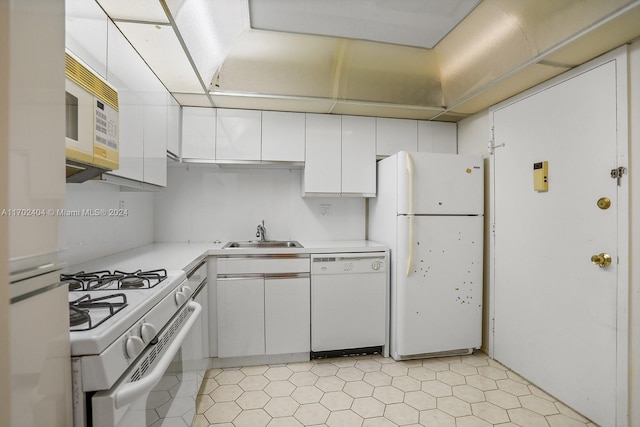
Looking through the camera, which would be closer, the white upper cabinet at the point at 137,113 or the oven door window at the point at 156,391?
the oven door window at the point at 156,391

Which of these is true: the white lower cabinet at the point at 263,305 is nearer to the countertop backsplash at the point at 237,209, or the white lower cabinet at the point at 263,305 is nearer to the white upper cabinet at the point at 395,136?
the countertop backsplash at the point at 237,209

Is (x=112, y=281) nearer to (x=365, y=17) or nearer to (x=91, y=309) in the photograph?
(x=91, y=309)

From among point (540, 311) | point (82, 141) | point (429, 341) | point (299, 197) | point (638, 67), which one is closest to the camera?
point (82, 141)

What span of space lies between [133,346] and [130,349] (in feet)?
0.04

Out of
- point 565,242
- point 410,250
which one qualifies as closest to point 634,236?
point 565,242

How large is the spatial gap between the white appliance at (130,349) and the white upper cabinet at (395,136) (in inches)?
81.2

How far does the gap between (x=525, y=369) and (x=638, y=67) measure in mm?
1990

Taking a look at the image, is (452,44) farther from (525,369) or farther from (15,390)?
(15,390)

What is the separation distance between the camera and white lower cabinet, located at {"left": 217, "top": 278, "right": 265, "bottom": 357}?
2295 millimetres

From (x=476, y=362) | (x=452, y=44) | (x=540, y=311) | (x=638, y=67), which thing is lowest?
(x=476, y=362)

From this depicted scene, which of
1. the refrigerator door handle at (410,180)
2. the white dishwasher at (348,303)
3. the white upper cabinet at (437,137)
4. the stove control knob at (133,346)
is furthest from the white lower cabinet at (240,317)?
the white upper cabinet at (437,137)

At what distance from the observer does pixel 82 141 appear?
968 millimetres

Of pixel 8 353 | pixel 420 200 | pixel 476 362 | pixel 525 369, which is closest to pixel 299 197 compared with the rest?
pixel 420 200

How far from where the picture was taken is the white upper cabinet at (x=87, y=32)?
1096mm
